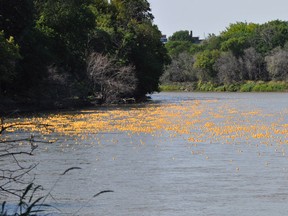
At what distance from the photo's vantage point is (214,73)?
399ft

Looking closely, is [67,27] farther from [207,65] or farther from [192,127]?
[207,65]

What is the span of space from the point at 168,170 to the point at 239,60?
328 ft

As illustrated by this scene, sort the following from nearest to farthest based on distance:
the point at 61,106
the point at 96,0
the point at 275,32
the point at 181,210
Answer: the point at 181,210, the point at 61,106, the point at 96,0, the point at 275,32

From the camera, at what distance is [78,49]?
60719 millimetres

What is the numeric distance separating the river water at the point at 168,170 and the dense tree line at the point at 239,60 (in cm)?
8266

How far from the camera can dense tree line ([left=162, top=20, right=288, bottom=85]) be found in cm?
11388

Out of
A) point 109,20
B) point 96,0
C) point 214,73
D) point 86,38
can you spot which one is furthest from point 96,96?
point 214,73

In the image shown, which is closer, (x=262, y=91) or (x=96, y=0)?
(x=96, y=0)

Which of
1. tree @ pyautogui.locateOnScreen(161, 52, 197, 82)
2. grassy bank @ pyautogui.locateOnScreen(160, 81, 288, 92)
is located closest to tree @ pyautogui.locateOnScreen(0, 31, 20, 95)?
grassy bank @ pyautogui.locateOnScreen(160, 81, 288, 92)

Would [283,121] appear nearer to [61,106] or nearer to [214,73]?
[61,106]

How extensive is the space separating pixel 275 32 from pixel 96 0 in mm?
52936

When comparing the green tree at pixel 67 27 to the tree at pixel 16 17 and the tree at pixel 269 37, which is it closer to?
the tree at pixel 16 17

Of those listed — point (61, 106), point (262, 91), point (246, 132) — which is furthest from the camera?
point (262, 91)

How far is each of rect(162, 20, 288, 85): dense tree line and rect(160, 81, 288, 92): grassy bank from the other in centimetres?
166
